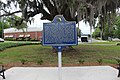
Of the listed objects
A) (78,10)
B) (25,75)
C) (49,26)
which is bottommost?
(25,75)

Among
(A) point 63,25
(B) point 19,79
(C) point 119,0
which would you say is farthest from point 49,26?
(C) point 119,0

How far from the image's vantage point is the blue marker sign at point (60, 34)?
8570 millimetres

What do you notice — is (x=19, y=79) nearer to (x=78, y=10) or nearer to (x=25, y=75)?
(x=25, y=75)

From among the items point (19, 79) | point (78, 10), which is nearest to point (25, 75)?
point (19, 79)

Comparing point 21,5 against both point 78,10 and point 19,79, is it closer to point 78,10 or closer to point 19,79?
point 78,10

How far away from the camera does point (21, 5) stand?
1850 cm

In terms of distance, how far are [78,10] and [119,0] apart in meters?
2.64

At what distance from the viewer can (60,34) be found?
338 inches

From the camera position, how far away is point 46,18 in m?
21.1

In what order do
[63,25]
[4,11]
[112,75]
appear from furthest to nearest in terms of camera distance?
1. [4,11]
2. [112,75]
3. [63,25]

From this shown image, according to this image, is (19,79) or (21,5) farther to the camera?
(21,5)

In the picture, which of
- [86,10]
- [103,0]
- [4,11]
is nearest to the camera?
[103,0]

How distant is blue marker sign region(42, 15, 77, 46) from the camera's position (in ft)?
28.1

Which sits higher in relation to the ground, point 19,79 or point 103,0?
point 103,0
